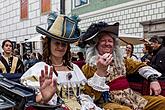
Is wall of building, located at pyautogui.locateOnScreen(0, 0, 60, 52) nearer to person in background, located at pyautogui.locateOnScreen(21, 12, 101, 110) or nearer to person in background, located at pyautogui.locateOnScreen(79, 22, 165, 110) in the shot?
person in background, located at pyautogui.locateOnScreen(79, 22, 165, 110)

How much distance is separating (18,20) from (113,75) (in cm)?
2144

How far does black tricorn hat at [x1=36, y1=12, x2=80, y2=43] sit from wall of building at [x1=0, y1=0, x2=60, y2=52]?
16.1 m

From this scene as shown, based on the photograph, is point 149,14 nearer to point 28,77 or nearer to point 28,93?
point 28,77

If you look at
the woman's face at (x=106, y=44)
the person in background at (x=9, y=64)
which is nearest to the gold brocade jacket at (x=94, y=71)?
the woman's face at (x=106, y=44)

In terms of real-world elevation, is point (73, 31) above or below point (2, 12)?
below

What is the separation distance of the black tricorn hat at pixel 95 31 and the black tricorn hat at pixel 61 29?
279mm

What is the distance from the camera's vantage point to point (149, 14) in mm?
12617

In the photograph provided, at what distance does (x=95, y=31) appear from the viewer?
362 cm

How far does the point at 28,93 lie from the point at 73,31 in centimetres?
145

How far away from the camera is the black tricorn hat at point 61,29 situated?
3236mm

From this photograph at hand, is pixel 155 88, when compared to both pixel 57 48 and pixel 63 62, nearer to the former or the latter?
pixel 63 62

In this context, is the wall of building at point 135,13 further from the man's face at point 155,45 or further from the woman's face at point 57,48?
the woman's face at point 57,48

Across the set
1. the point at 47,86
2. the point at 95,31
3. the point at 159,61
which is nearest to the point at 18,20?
the point at 159,61

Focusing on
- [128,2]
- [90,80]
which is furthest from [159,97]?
[128,2]
